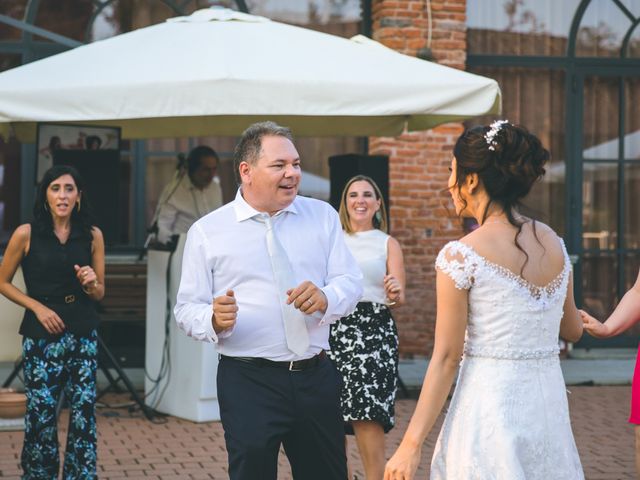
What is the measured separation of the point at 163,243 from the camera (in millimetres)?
9289

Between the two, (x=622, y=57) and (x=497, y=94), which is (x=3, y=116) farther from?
(x=622, y=57)

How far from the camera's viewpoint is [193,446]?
26.1 feet

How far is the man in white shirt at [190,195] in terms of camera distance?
988cm

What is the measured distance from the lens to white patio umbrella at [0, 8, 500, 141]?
8.00m

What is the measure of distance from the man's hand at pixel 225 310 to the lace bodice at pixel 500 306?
0.83 metres

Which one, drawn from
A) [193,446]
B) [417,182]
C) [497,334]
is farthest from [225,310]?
[417,182]

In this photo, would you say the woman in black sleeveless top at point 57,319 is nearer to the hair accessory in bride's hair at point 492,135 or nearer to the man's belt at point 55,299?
the man's belt at point 55,299

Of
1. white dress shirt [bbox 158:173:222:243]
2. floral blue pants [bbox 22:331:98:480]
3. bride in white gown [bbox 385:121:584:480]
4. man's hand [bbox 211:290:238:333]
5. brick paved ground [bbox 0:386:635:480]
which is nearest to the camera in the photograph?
bride in white gown [bbox 385:121:584:480]

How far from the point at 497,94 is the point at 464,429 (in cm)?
527

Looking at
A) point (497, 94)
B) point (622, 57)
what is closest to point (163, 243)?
point (497, 94)

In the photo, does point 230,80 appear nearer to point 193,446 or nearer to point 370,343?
point 370,343

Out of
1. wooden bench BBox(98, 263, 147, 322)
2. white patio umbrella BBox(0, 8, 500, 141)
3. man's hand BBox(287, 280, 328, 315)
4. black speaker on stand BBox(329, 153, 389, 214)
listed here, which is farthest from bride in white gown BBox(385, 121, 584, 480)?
wooden bench BBox(98, 263, 147, 322)

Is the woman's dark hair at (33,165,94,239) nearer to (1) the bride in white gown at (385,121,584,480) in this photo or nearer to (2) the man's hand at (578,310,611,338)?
(2) the man's hand at (578,310,611,338)

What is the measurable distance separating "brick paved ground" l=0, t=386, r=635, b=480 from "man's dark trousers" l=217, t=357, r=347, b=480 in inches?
107
